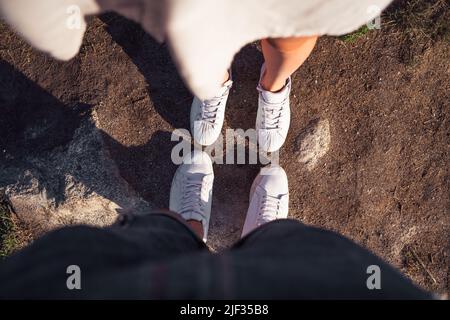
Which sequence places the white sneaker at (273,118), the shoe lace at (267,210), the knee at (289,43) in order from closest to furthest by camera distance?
the knee at (289,43)
the white sneaker at (273,118)
the shoe lace at (267,210)

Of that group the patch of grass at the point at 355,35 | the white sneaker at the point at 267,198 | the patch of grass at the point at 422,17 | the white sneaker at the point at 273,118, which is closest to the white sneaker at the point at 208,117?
the white sneaker at the point at 273,118

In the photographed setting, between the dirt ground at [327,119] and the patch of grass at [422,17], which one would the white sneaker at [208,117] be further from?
the patch of grass at [422,17]

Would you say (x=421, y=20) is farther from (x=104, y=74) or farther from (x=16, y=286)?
(x=16, y=286)

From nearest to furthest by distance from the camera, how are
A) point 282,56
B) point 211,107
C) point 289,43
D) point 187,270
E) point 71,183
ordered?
point 187,270
point 289,43
point 282,56
point 211,107
point 71,183

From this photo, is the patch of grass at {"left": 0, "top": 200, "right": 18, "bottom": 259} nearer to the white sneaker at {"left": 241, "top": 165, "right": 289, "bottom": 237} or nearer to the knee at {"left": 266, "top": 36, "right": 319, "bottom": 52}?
the white sneaker at {"left": 241, "top": 165, "right": 289, "bottom": 237}

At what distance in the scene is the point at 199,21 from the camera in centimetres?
97

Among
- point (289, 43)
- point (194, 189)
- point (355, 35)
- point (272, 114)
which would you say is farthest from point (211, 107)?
point (355, 35)

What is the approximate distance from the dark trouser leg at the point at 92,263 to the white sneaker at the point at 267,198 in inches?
45.0

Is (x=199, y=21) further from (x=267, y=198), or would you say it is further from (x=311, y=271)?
(x=267, y=198)

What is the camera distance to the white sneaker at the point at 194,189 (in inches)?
95.2

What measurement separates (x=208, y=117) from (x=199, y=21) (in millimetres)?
1416

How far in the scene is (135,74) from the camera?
2.47 meters

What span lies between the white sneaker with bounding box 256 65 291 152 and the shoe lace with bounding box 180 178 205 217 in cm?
46
